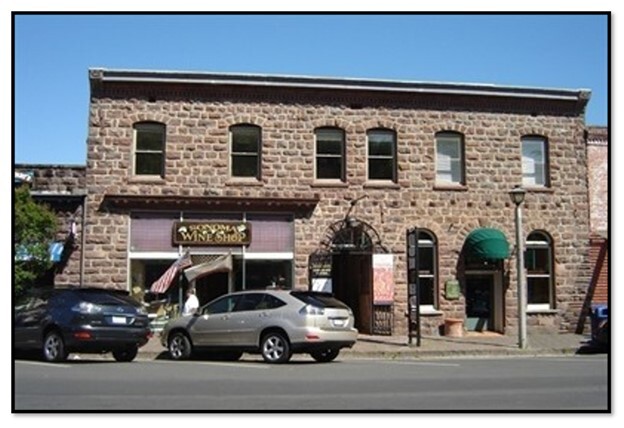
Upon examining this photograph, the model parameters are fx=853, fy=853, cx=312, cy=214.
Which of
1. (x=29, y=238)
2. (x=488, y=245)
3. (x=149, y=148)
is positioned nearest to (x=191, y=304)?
(x=29, y=238)

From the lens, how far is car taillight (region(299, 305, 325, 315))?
57.0 feet

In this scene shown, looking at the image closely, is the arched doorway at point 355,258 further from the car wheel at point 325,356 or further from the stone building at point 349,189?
the car wheel at point 325,356

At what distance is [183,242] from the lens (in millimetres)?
24516

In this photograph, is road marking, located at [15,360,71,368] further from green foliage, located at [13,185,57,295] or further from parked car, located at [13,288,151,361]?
green foliage, located at [13,185,57,295]

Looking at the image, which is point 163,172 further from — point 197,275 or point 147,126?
point 197,275

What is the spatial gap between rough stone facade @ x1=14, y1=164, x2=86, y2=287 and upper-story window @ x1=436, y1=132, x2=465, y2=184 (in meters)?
10.8

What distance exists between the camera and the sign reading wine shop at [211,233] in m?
24.5

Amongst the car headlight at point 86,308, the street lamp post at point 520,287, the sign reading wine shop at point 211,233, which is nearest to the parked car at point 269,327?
the car headlight at point 86,308

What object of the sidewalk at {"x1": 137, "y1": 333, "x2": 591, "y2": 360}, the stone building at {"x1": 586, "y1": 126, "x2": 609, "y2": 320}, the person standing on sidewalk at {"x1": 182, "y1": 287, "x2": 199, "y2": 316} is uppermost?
the stone building at {"x1": 586, "y1": 126, "x2": 609, "y2": 320}

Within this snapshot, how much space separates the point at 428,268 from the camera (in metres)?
26.1

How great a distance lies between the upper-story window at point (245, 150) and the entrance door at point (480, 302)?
24.5ft

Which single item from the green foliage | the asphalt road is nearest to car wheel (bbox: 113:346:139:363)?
the asphalt road

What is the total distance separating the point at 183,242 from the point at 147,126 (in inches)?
142

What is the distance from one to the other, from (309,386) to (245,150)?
541 inches
